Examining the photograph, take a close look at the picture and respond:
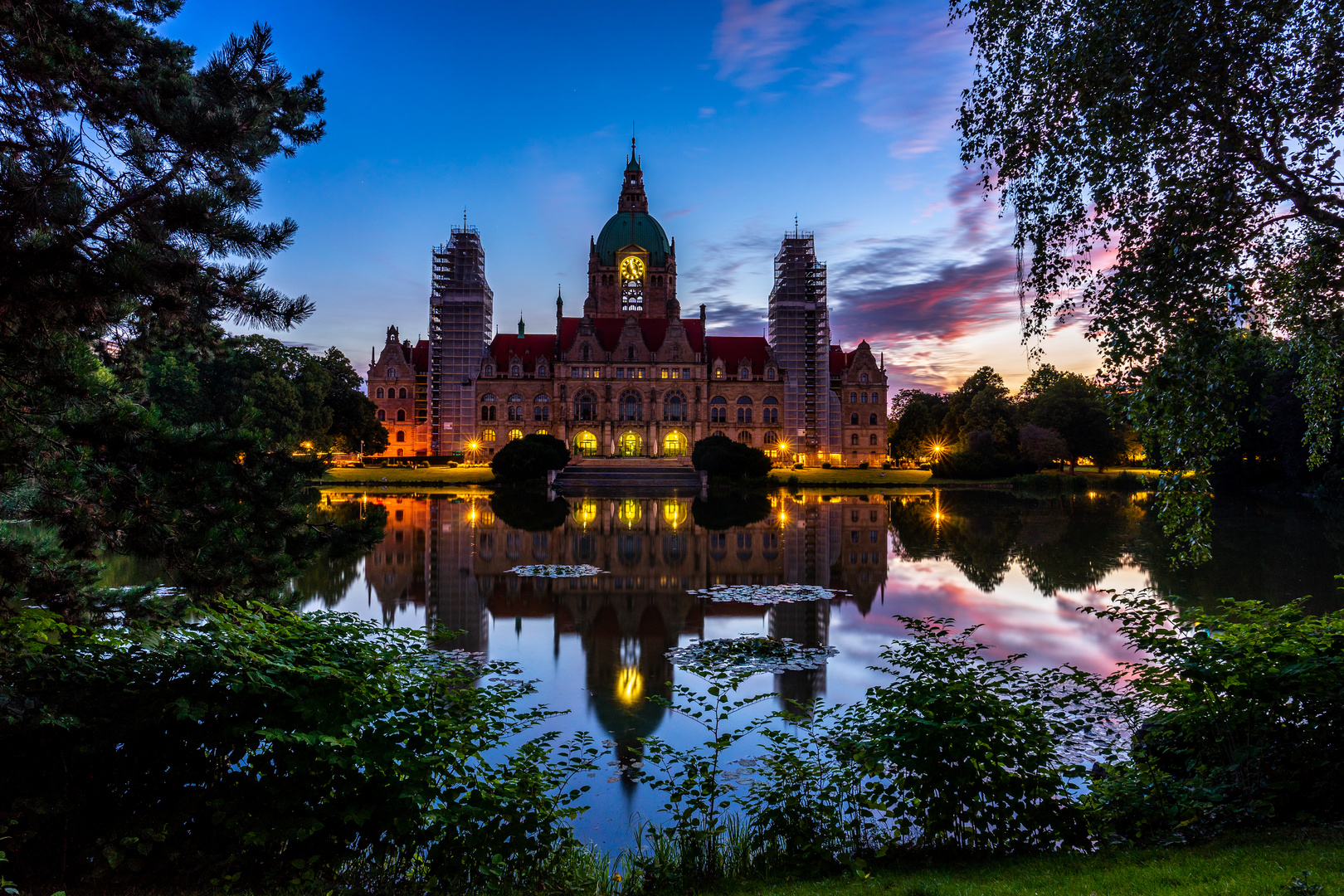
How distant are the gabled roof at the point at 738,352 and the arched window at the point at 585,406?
37.7ft

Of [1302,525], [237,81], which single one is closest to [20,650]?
[237,81]

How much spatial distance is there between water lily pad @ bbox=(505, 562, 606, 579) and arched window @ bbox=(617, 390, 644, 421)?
48.9m

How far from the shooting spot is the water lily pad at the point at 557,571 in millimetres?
14898

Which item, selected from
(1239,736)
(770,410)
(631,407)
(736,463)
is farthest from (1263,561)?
(631,407)

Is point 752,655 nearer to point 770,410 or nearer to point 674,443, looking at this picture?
point 674,443

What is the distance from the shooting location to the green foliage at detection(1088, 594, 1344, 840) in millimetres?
4703

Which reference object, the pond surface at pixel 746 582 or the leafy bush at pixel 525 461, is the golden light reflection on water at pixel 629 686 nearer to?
the pond surface at pixel 746 582

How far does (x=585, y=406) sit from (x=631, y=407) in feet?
13.0

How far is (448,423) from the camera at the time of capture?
64.4 metres

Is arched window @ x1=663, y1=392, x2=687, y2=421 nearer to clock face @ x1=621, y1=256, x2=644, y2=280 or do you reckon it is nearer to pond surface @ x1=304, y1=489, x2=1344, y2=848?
clock face @ x1=621, y1=256, x2=644, y2=280

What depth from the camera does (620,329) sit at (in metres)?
68.8

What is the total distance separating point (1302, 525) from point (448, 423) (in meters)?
56.7

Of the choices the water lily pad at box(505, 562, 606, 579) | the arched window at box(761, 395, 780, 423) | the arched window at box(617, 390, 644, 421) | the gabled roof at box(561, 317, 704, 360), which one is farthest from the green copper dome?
the water lily pad at box(505, 562, 606, 579)

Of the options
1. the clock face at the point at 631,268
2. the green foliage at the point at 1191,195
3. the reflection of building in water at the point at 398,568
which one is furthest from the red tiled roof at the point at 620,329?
the green foliage at the point at 1191,195
